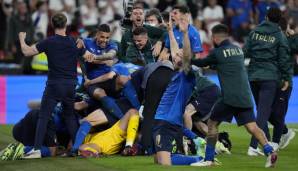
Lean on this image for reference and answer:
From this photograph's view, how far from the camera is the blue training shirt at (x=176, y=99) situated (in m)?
11.9

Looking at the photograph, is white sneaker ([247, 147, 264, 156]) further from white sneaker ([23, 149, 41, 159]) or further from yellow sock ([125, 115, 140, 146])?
white sneaker ([23, 149, 41, 159])

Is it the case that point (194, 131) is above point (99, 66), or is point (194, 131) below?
below

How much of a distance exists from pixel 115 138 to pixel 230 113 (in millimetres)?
2211

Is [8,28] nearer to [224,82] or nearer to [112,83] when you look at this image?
[112,83]

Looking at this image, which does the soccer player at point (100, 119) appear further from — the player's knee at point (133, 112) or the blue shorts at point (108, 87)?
the blue shorts at point (108, 87)

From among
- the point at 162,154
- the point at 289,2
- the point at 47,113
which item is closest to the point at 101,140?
the point at 47,113

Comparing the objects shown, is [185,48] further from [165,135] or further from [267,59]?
[267,59]

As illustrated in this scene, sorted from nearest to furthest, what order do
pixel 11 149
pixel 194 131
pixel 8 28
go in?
pixel 11 149 → pixel 194 131 → pixel 8 28

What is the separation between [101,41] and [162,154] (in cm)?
293

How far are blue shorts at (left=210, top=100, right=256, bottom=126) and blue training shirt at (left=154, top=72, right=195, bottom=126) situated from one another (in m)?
0.43

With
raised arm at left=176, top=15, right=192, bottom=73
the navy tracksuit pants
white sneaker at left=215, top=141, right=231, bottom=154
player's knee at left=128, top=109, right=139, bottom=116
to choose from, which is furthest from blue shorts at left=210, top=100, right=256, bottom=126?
the navy tracksuit pants

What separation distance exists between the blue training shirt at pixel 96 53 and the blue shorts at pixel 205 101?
1567 millimetres

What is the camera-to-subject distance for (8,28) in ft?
79.8

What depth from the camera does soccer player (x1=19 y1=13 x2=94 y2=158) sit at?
1294 cm
